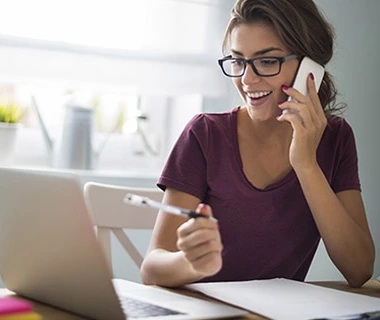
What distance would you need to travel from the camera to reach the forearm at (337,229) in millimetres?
Answer: 1636

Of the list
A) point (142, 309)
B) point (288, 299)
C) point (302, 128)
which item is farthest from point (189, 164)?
point (142, 309)

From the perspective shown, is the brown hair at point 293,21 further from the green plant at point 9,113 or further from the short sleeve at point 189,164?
the green plant at point 9,113

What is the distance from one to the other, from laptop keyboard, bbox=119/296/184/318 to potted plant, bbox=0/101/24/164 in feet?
4.44

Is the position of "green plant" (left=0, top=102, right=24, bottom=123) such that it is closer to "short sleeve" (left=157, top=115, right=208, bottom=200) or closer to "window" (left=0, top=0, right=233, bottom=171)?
"window" (left=0, top=0, right=233, bottom=171)

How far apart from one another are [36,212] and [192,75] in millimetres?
1643

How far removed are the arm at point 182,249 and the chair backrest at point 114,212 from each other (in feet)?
0.61

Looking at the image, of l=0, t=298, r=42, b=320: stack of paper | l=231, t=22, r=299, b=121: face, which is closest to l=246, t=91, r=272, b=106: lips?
l=231, t=22, r=299, b=121: face

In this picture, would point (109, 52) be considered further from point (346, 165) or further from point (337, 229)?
point (337, 229)

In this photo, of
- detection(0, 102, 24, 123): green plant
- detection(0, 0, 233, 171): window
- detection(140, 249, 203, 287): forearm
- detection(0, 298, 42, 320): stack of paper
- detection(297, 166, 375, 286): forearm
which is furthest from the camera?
detection(0, 102, 24, 123): green plant

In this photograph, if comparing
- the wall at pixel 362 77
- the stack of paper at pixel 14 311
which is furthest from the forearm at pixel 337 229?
the stack of paper at pixel 14 311

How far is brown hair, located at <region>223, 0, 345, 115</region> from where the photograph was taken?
170cm

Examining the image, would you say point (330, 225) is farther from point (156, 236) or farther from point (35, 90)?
point (35, 90)

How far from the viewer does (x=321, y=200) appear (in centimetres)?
163

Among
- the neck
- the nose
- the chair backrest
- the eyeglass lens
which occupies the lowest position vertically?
the chair backrest
